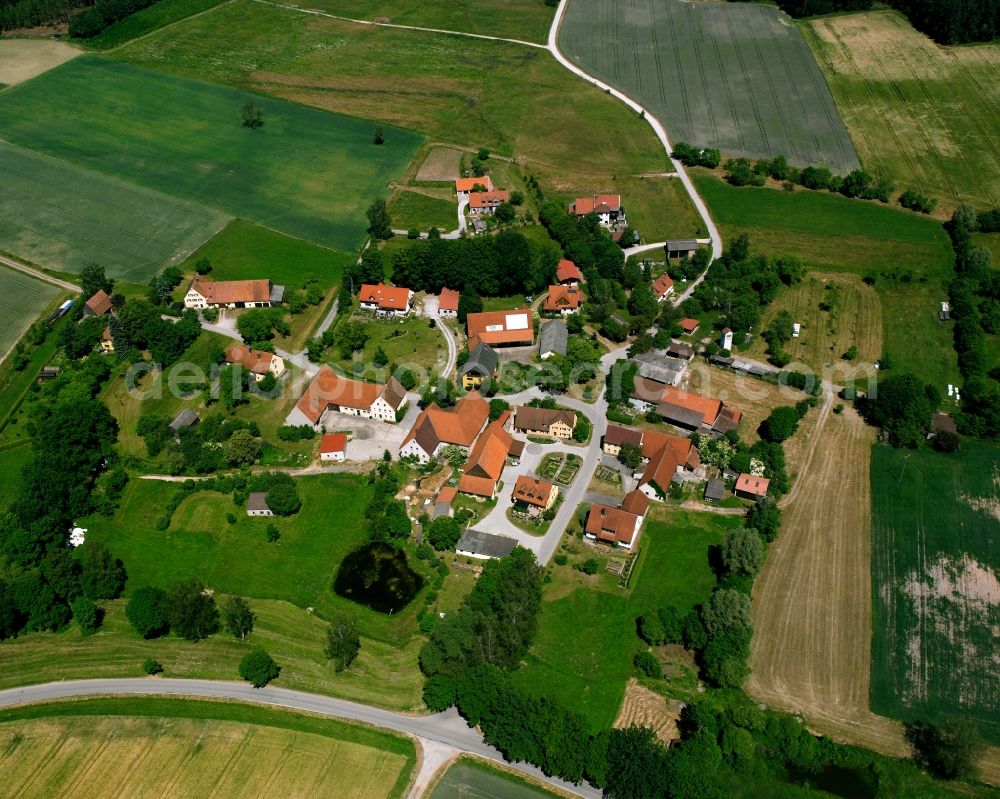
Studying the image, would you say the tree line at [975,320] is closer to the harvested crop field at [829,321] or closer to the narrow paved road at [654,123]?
the harvested crop field at [829,321]

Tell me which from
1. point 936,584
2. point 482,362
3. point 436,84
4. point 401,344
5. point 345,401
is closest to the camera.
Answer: point 936,584

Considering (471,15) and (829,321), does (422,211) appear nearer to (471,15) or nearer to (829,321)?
(829,321)

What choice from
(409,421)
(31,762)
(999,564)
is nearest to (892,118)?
(999,564)

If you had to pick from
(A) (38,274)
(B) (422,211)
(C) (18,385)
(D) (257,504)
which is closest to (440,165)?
(B) (422,211)

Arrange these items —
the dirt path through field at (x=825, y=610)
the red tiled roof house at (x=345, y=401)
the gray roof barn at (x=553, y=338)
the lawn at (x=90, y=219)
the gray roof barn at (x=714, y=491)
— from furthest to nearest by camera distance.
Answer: the lawn at (x=90, y=219) < the gray roof barn at (x=553, y=338) < the red tiled roof house at (x=345, y=401) < the gray roof barn at (x=714, y=491) < the dirt path through field at (x=825, y=610)

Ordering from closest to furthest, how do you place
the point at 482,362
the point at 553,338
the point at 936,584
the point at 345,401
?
the point at 936,584 < the point at 345,401 < the point at 482,362 < the point at 553,338

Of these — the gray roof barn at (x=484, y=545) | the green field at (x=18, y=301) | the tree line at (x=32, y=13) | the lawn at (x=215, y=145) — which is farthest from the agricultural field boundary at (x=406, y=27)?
the gray roof barn at (x=484, y=545)

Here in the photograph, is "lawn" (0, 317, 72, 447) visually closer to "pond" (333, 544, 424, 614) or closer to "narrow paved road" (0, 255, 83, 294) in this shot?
"narrow paved road" (0, 255, 83, 294)
